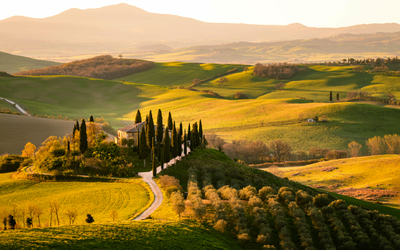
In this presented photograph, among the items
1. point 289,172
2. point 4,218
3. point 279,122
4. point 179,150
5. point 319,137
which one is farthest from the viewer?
point 279,122

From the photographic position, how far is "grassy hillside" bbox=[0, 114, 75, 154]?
78188 millimetres

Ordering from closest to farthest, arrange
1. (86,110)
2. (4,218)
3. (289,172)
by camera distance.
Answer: (4,218), (289,172), (86,110)

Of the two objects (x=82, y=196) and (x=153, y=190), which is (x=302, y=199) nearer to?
(x=153, y=190)

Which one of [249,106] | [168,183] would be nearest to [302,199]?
[168,183]

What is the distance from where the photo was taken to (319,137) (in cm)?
10431

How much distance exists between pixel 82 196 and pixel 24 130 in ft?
183

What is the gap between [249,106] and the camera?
5723 inches

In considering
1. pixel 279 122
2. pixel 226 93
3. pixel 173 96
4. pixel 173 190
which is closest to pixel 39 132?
pixel 173 190

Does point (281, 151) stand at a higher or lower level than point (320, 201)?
lower

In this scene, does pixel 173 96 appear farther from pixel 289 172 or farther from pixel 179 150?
pixel 179 150

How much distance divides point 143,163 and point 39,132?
147 feet

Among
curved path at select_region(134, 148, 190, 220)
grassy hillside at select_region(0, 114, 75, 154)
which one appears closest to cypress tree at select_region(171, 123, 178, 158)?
curved path at select_region(134, 148, 190, 220)

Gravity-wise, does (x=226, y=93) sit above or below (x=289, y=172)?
above

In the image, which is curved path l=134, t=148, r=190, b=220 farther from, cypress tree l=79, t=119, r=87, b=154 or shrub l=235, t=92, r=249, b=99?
shrub l=235, t=92, r=249, b=99
